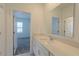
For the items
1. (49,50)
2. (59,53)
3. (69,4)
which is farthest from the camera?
(69,4)

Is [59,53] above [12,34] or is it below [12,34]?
below

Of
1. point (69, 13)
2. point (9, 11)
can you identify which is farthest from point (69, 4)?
point (9, 11)

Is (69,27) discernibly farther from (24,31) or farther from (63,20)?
(24,31)

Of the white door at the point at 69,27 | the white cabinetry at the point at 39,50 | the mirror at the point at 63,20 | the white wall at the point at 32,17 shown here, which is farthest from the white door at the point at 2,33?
the white door at the point at 69,27

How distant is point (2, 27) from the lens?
1505 millimetres

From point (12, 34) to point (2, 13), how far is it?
0.91 ft

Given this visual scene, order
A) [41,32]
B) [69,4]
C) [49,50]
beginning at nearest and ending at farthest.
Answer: [49,50], [69,4], [41,32]

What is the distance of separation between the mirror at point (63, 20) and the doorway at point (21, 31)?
1.13ft

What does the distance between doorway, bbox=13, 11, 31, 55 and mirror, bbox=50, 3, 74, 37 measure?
343mm

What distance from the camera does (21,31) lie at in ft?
5.03

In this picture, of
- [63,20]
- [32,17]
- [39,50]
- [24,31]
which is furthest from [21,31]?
[63,20]

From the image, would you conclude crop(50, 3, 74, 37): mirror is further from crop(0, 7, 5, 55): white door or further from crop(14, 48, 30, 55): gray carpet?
crop(0, 7, 5, 55): white door

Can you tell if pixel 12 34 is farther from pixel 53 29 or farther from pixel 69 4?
pixel 69 4

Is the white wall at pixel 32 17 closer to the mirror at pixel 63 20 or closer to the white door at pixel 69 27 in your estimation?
the mirror at pixel 63 20
